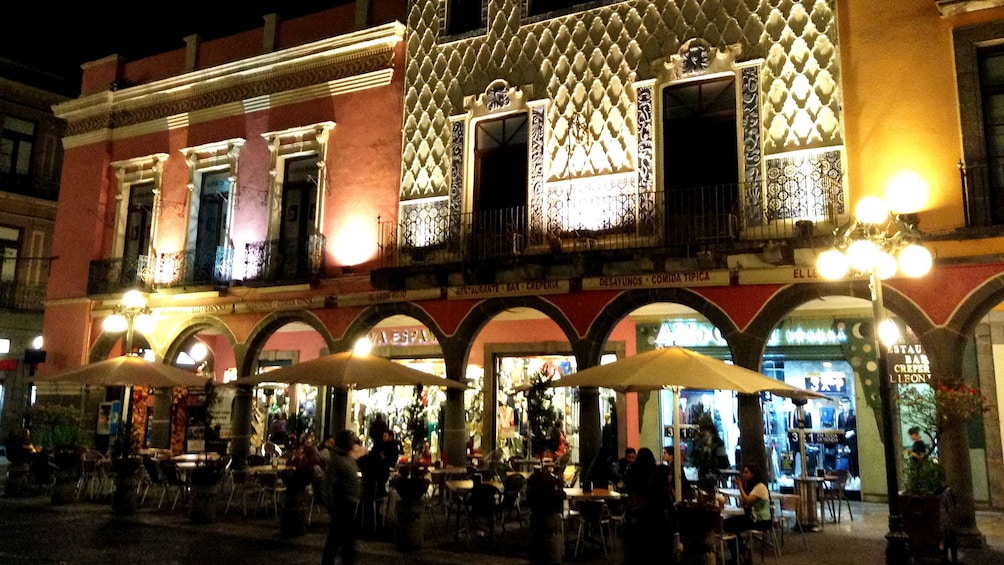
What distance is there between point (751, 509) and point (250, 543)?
6322 mm

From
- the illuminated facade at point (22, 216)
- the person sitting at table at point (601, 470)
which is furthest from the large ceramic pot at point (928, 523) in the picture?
the illuminated facade at point (22, 216)

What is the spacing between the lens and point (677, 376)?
8.49 metres

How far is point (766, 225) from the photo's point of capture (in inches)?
469

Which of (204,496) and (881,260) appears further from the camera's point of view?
(204,496)

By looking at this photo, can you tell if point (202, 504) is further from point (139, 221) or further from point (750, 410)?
point (139, 221)

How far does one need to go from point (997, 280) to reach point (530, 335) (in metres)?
8.69

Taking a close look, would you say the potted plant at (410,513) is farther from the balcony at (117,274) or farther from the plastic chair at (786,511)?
the balcony at (117,274)

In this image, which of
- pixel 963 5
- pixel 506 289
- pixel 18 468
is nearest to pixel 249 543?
pixel 506 289

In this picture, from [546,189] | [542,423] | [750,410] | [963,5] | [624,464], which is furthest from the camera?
[542,423]

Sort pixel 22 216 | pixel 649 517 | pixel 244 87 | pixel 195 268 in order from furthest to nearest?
pixel 22 216 → pixel 244 87 → pixel 195 268 → pixel 649 517

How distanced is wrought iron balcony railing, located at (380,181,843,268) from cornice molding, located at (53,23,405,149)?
3696mm

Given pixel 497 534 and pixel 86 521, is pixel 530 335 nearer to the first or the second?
pixel 497 534

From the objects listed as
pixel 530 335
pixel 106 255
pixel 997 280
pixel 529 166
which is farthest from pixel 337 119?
pixel 997 280

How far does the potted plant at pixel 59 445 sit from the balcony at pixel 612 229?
622cm
